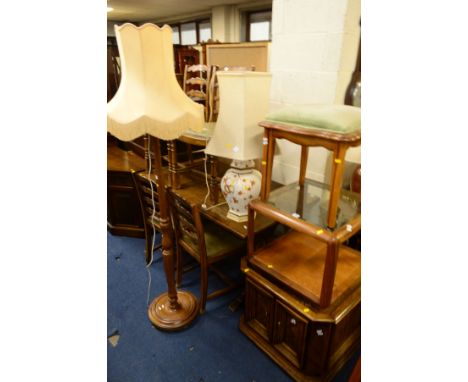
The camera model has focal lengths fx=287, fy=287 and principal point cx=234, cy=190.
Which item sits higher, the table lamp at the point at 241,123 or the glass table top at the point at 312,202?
the table lamp at the point at 241,123

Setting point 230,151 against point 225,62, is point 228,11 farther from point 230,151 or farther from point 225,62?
point 230,151

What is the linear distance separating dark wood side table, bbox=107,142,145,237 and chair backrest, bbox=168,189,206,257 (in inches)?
29.9

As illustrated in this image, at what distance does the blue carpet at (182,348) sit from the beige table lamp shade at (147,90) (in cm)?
117

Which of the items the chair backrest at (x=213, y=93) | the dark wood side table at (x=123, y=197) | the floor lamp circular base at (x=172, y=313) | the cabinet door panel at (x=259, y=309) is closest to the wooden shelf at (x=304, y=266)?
the cabinet door panel at (x=259, y=309)

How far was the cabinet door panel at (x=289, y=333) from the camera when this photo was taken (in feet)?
4.20

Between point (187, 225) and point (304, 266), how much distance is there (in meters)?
0.70

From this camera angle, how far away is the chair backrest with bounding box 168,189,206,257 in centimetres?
154

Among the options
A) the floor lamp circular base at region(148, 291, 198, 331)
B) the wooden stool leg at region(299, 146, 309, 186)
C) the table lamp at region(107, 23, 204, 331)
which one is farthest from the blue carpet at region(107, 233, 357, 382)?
the table lamp at region(107, 23, 204, 331)

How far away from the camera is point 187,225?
1675mm

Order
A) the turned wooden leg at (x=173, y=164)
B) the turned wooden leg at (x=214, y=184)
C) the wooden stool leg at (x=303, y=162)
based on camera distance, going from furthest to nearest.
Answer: the turned wooden leg at (x=173, y=164) < the turned wooden leg at (x=214, y=184) < the wooden stool leg at (x=303, y=162)

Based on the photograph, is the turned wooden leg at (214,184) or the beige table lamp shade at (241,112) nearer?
the beige table lamp shade at (241,112)

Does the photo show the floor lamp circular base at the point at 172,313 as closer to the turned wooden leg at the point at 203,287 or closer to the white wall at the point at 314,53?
the turned wooden leg at the point at 203,287

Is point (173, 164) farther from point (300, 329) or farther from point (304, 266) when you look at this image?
point (300, 329)
